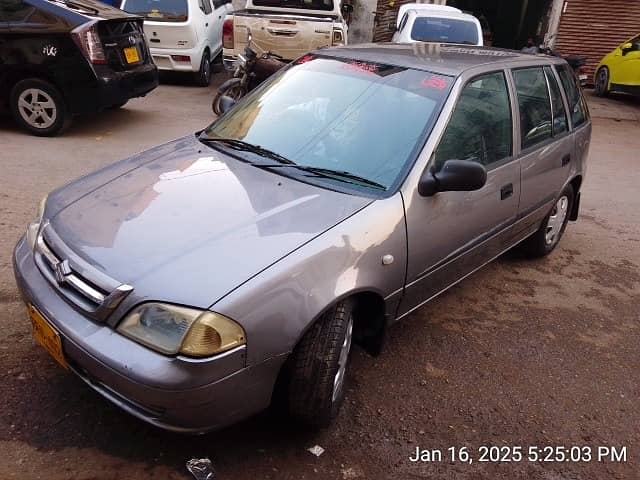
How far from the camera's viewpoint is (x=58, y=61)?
20.2ft

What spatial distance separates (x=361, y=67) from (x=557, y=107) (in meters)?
1.72

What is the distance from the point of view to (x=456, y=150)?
299 cm

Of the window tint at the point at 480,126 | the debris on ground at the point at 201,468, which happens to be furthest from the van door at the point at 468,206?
the debris on ground at the point at 201,468

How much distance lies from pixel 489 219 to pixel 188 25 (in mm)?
7891

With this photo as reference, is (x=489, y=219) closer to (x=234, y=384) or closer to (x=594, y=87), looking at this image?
(x=234, y=384)

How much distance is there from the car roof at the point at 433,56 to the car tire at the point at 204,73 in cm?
708

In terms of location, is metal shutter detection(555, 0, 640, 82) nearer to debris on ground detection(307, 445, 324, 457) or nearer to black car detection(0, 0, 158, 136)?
black car detection(0, 0, 158, 136)

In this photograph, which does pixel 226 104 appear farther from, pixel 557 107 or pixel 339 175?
pixel 557 107

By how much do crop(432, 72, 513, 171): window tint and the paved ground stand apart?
43.0 inches

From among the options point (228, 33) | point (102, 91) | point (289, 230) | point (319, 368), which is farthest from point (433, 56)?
point (228, 33)

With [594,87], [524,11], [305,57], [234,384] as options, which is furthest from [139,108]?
[524,11]

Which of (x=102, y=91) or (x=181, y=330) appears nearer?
(x=181, y=330)

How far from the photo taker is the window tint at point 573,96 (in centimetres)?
431

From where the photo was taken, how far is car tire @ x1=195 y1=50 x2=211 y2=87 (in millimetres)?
10180
